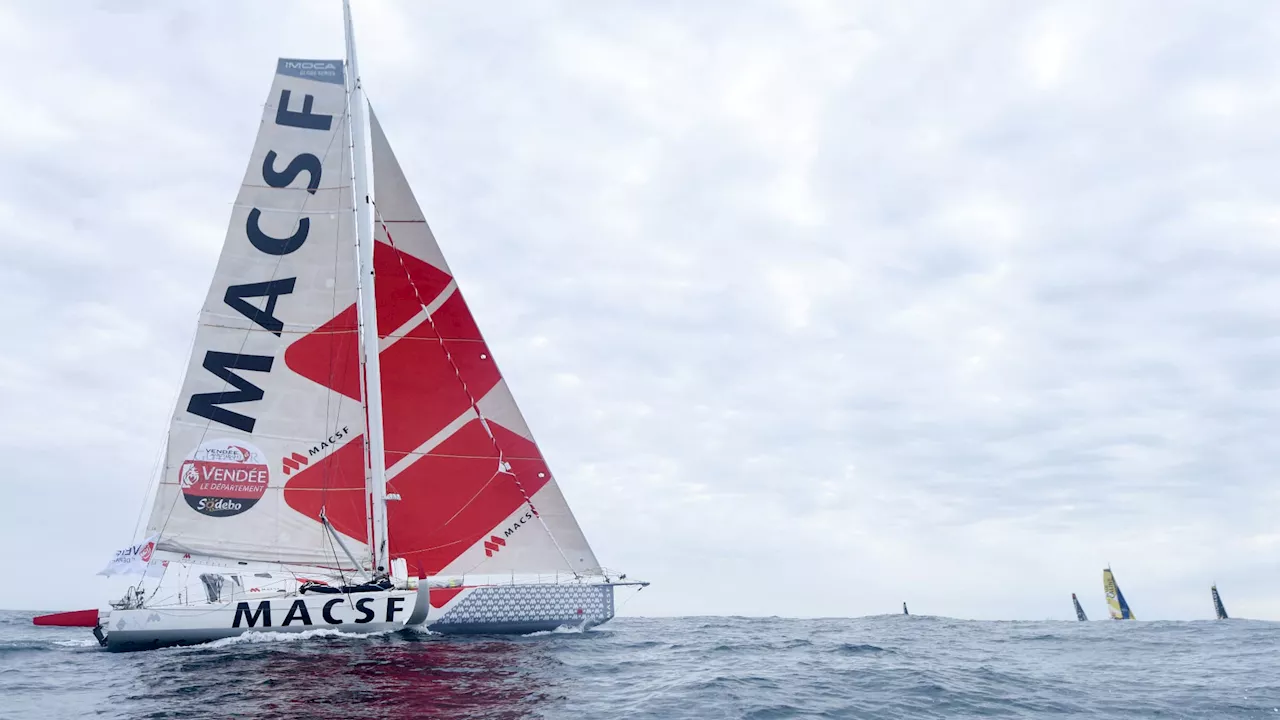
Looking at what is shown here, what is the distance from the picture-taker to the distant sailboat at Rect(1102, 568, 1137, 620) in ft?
176

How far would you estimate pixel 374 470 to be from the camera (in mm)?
21938

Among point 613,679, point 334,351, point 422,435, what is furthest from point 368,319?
point 613,679

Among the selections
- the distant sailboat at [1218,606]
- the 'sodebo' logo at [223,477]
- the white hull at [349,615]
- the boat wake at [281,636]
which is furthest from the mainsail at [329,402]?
the distant sailboat at [1218,606]

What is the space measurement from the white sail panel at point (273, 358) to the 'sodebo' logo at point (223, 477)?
1.0 inches

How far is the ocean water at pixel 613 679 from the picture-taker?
12.8m

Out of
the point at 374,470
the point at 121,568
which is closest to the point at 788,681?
the point at 374,470

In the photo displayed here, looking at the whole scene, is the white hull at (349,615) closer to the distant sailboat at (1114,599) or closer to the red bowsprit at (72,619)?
the red bowsprit at (72,619)

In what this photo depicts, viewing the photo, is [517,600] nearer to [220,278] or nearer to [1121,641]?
[220,278]

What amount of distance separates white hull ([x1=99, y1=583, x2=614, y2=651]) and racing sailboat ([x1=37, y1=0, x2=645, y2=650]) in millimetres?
69

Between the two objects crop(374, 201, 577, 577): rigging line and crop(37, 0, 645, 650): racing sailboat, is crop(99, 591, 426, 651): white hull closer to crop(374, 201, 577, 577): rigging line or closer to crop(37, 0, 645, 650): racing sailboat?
crop(37, 0, 645, 650): racing sailboat

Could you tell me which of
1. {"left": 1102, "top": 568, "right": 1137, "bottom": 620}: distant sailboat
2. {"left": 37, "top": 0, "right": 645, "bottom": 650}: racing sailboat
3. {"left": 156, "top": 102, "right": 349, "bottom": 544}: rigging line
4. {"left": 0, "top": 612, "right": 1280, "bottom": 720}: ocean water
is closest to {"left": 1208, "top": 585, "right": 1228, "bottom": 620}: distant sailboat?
{"left": 1102, "top": 568, "right": 1137, "bottom": 620}: distant sailboat

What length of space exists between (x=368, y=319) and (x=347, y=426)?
3.05 m

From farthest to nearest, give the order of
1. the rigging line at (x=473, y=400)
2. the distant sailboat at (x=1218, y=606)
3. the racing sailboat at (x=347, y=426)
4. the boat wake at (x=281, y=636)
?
the distant sailboat at (x=1218, y=606) → the rigging line at (x=473, y=400) → the racing sailboat at (x=347, y=426) → the boat wake at (x=281, y=636)

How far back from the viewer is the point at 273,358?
22562 millimetres
